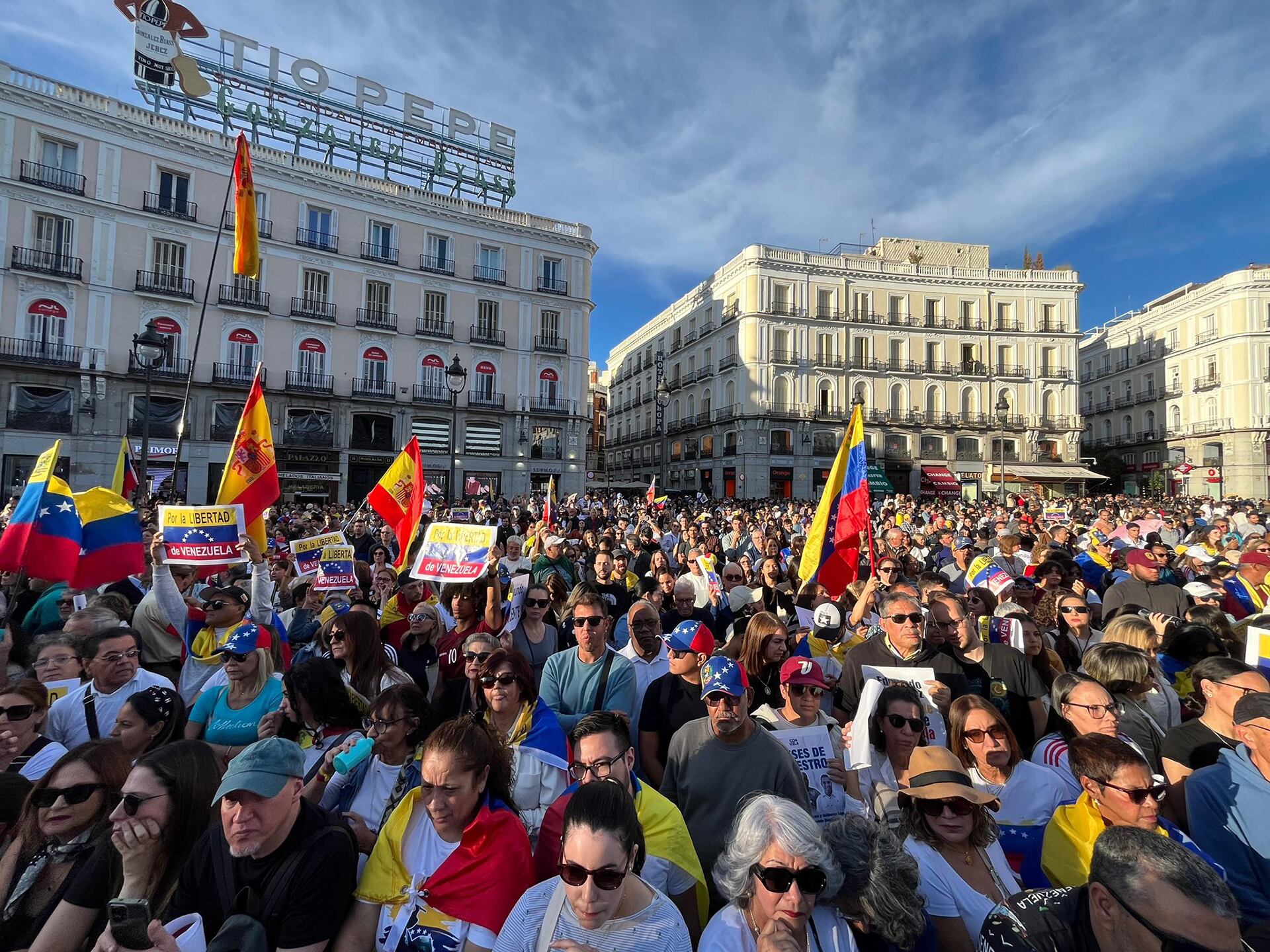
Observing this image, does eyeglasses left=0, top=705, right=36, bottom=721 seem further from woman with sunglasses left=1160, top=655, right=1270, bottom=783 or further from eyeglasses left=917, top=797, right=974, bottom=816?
woman with sunglasses left=1160, top=655, right=1270, bottom=783

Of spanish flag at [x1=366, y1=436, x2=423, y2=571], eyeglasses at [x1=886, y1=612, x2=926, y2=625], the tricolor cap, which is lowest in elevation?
the tricolor cap

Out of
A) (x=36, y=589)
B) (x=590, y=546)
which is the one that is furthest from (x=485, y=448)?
(x=36, y=589)

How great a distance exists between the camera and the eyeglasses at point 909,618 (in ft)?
13.6

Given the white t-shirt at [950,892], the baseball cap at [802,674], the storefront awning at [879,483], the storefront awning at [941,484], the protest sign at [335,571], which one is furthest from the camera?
the storefront awning at [941,484]

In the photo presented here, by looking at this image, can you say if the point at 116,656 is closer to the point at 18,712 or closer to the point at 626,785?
the point at 18,712

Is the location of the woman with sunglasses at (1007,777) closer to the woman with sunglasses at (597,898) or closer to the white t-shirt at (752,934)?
the white t-shirt at (752,934)

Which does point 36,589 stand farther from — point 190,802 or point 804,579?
point 804,579

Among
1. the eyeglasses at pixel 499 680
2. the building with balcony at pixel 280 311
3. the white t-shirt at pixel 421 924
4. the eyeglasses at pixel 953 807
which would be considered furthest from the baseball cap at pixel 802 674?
the building with balcony at pixel 280 311

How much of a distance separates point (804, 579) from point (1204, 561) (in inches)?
234

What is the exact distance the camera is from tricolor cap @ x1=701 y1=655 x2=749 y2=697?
9.73 feet

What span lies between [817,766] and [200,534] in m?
5.22

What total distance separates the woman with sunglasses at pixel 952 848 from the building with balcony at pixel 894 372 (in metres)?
35.8

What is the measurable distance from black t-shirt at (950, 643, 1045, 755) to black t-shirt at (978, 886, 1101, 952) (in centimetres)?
223

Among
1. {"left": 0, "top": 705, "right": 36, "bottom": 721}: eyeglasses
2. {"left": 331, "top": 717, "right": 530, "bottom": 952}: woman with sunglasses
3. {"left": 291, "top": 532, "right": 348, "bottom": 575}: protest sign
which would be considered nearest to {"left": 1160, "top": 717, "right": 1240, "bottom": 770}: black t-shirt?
{"left": 331, "top": 717, "right": 530, "bottom": 952}: woman with sunglasses
